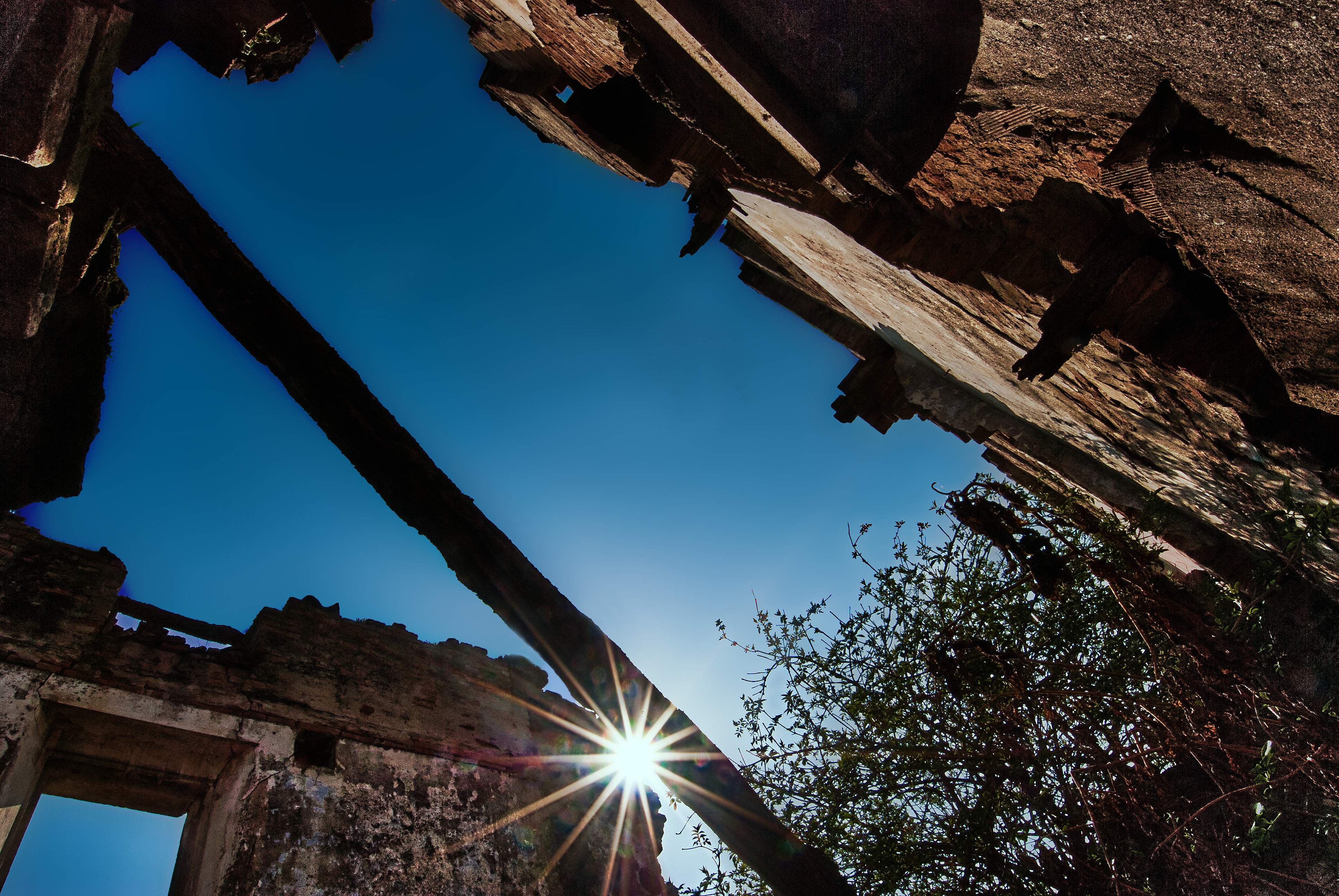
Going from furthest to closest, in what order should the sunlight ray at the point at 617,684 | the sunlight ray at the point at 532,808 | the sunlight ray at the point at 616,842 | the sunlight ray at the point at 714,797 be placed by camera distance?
the sunlight ray at the point at 616,842 → the sunlight ray at the point at 532,808 → the sunlight ray at the point at 714,797 → the sunlight ray at the point at 617,684

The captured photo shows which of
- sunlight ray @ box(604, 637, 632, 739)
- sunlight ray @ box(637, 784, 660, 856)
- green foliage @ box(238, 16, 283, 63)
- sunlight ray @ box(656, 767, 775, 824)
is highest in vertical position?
green foliage @ box(238, 16, 283, 63)

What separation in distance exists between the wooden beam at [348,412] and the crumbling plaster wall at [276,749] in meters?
3.54

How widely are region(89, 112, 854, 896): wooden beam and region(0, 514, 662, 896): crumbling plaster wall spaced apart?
3.54 meters

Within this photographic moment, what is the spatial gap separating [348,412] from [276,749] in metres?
4.01

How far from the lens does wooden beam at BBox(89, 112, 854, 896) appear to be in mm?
3406

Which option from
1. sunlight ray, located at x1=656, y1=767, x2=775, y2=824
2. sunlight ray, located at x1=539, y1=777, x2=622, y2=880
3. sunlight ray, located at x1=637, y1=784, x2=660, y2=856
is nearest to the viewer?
sunlight ray, located at x1=656, y1=767, x2=775, y2=824

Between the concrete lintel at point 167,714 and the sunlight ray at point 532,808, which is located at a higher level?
the concrete lintel at point 167,714

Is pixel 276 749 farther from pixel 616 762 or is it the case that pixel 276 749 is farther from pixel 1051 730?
pixel 1051 730

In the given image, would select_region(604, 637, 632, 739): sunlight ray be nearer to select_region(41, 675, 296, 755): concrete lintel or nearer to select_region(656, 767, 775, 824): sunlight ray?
select_region(656, 767, 775, 824): sunlight ray

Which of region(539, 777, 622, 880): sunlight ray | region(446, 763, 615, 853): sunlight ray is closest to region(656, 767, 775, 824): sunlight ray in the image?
region(446, 763, 615, 853): sunlight ray

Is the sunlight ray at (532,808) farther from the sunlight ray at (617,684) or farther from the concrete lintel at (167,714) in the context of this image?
the sunlight ray at (617,684)

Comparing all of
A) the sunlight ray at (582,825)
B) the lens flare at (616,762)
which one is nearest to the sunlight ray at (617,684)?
the lens flare at (616,762)

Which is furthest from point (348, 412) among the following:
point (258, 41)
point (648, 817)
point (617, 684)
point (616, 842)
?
point (648, 817)

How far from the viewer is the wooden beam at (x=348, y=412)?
3406 millimetres
